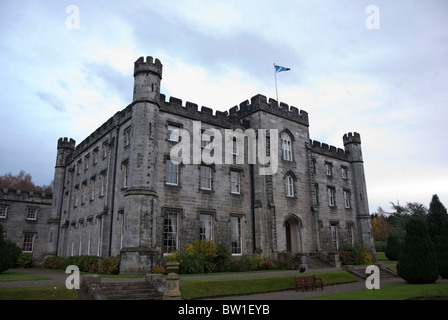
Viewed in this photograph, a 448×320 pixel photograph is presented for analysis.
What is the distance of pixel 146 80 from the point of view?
2186 centimetres

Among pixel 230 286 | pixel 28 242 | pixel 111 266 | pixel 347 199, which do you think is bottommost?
pixel 230 286

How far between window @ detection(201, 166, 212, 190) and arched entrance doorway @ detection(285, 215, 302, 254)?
7015 mm

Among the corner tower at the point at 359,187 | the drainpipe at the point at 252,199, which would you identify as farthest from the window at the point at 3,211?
the corner tower at the point at 359,187

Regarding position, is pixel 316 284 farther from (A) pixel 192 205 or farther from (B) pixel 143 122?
(B) pixel 143 122

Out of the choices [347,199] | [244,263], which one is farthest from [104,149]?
A: [347,199]

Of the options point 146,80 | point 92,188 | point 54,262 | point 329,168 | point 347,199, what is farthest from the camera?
point 347,199

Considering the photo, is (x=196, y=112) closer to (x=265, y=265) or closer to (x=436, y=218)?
(x=265, y=265)

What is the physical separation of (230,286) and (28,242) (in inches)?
1188

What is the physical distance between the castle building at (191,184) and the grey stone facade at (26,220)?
5677 millimetres

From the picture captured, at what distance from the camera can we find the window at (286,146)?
2795 cm

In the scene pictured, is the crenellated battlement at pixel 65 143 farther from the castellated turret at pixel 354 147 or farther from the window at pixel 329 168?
the castellated turret at pixel 354 147

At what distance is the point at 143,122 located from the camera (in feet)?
69.7
